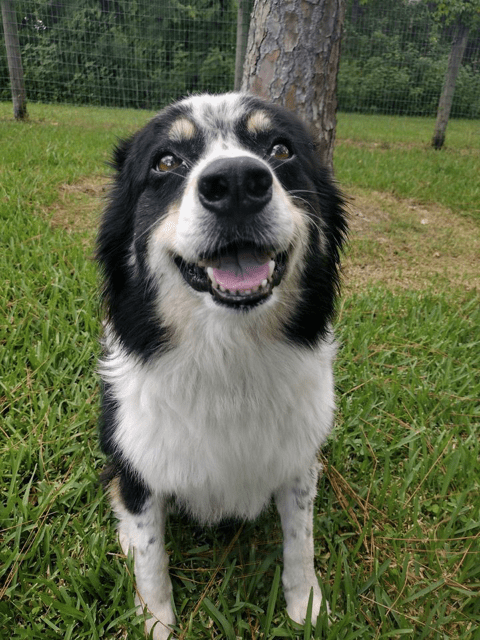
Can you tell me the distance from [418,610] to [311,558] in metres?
0.41

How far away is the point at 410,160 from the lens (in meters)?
7.83

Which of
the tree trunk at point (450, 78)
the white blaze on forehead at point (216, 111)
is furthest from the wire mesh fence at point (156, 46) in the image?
the white blaze on forehead at point (216, 111)

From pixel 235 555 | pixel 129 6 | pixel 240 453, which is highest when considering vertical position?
pixel 129 6

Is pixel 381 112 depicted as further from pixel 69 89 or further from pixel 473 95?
pixel 69 89

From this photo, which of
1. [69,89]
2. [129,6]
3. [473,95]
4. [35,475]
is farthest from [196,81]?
[35,475]

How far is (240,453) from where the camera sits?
5.34 ft

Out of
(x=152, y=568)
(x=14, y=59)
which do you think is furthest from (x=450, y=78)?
(x=152, y=568)

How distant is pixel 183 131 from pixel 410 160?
7174 millimetres

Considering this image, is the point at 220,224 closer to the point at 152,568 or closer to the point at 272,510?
the point at 152,568

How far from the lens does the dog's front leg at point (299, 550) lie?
1.68m

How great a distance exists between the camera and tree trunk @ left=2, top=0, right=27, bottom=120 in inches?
306

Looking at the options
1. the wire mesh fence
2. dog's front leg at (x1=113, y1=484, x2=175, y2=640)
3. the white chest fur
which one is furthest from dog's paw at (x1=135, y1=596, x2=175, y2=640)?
the wire mesh fence

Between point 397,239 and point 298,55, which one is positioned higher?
point 298,55

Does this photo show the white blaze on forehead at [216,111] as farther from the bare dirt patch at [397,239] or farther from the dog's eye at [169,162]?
the bare dirt patch at [397,239]
